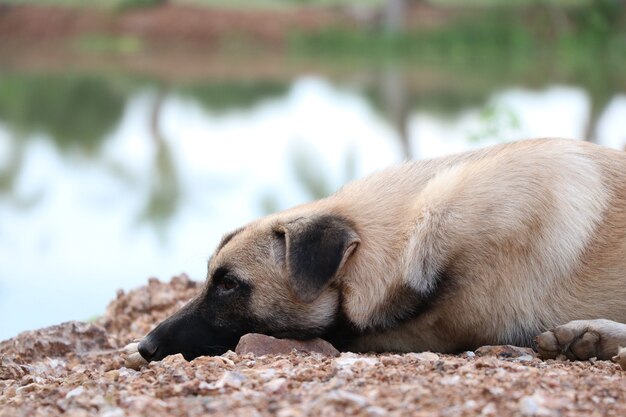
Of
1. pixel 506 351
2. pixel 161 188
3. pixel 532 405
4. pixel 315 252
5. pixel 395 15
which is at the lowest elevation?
pixel 506 351

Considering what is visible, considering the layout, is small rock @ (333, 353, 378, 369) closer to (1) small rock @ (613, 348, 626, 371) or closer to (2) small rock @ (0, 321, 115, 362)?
(1) small rock @ (613, 348, 626, 371)

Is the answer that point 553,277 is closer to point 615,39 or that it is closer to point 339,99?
point 339,99

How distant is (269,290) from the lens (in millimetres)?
4980

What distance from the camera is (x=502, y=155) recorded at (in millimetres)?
5090

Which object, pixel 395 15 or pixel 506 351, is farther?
pixel 395 15

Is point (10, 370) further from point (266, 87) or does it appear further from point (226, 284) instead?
point (266, 87)

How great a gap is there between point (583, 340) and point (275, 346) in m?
1.42

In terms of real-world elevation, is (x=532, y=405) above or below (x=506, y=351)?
above

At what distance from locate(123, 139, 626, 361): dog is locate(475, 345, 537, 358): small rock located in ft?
0.29

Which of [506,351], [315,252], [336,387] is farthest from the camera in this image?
[315,252]

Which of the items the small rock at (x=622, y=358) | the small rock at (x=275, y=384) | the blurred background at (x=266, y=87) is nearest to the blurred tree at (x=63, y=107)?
the blurred background at (x=266, y=87)

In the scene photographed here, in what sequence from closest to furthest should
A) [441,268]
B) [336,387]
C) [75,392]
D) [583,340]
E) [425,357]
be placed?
1. [336,387]
2. [75,392]
3. [425,357]
4. [583,340]
5. [441,268]

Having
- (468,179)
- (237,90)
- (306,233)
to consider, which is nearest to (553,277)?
(468,179)

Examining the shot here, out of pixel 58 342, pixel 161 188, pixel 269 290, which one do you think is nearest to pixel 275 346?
pixel 269 290
